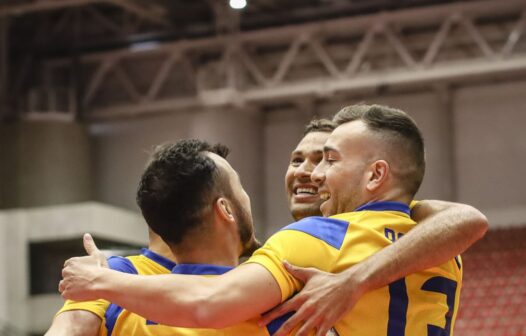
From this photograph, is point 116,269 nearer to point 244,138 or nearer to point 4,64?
point 244,138

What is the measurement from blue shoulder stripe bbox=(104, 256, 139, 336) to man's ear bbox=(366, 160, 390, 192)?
908 mm

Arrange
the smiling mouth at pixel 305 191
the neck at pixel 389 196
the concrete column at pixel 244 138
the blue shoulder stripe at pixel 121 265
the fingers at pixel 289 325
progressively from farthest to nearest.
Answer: the concrete column at pixel 244 138 < the smiling mouth at pixel 305 191 < the blue shoulder stripe at pixel 121 265 < the neck at pixel 389 196 < the fingers at pixel 289 325

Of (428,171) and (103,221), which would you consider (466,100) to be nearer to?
(428,171)

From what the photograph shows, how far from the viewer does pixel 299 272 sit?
2717 millimetres

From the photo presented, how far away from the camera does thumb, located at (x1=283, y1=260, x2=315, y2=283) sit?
2.70 meters

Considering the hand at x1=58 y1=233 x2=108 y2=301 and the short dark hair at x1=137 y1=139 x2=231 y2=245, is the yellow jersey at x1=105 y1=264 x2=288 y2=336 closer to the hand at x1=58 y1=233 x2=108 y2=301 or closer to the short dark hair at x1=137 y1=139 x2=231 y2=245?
the short dark hair at x1=137 y1=139 x2=231 y2=245

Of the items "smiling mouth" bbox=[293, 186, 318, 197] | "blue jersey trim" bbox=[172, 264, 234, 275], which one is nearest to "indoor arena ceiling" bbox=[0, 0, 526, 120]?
"smiling mouth" bbox=[293, 186, 318, 197]

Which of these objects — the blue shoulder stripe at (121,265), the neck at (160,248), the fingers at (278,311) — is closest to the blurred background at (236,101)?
the neck at (160,248)

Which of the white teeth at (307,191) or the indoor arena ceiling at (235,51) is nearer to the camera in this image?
the white teeth at (307,191)

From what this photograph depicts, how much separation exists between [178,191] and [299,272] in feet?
1.40

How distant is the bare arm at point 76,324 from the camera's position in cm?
313

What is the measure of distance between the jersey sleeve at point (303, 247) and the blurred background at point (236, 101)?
10.5 metres

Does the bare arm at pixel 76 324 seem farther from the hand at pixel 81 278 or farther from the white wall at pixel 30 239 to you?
the white wall at pixel 30 239

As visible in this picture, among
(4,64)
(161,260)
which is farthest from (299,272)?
(4,64)
